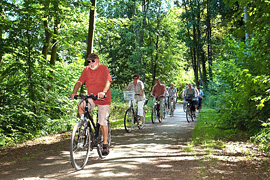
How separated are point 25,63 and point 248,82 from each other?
23.3 feet

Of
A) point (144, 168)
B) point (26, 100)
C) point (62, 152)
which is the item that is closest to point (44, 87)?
point (26, 100)

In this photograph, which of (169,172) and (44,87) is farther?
(44,87)

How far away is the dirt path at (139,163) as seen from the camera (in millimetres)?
5551

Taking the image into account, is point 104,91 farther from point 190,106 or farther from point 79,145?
point 190,106

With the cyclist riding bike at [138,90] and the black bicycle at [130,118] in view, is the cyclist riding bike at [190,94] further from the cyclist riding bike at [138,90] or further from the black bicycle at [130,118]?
the black bicycle at [130,118]

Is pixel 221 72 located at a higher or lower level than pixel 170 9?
lower

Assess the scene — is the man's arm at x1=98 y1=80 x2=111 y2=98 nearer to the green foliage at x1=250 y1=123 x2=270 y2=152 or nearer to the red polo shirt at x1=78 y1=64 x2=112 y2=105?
the red polo shirt at x1=78 y1=64 x2=112 y2=105

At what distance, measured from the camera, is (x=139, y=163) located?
6.45m

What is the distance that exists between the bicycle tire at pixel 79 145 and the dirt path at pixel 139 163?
0.61ft

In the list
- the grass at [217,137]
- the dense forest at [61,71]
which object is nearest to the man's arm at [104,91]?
the dense forest at [61,71]

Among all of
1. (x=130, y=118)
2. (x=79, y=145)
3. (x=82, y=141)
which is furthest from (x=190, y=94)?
(x=79, y=145)

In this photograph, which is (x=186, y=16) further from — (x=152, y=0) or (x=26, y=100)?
(x=26, y=100)

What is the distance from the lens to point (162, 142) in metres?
9.40

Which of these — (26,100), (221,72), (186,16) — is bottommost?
(26,100)
